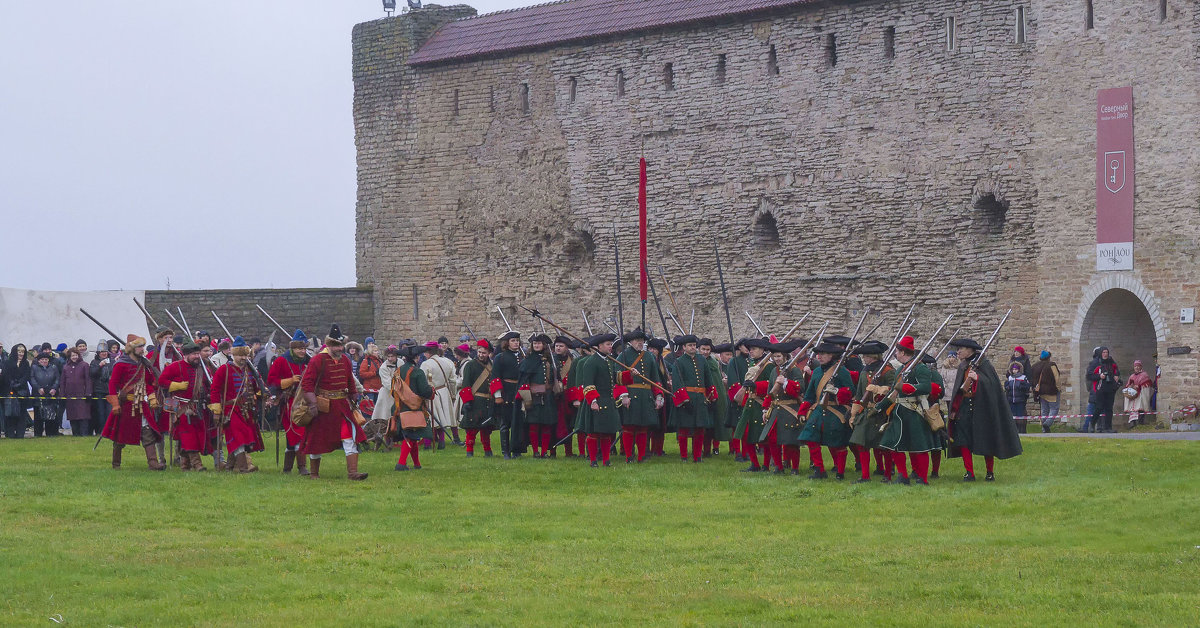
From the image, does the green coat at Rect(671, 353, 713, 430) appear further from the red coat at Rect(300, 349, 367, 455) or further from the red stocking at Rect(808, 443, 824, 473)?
the red coat at Rect(300, 349, 367, 455)

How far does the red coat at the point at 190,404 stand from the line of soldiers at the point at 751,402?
300 cm

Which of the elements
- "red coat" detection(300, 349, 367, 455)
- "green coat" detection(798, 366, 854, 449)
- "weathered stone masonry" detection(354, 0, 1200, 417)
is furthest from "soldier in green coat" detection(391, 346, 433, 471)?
"weathered stone masonry" detection(354, 0, 1200, 417)

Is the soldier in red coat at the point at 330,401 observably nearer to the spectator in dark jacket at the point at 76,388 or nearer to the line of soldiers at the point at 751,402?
the line of soldiers at the point at 751,402

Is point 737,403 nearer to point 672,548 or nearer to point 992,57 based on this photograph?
point 672,548

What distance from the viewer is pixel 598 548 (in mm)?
9492

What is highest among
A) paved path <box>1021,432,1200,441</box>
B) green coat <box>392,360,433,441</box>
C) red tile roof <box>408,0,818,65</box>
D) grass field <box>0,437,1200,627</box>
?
red tile roof <box>408,0,818,65</box>

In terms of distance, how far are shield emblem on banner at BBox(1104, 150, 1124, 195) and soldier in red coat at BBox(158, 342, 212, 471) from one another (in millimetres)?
13567

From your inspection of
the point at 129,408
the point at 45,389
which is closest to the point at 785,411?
the point at 129,408

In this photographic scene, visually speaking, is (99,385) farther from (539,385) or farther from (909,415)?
(909,415)

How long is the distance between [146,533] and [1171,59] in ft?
54.4

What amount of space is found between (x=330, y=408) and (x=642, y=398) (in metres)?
3.60

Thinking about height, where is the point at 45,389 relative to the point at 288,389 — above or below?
below

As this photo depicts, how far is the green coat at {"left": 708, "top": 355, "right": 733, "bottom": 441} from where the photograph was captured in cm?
1611

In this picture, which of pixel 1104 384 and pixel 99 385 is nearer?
pixel 1104 384
